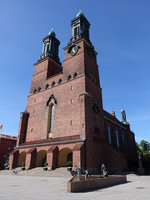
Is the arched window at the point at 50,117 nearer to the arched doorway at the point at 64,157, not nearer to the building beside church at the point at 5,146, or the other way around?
the arched doorway at the point at 64,157

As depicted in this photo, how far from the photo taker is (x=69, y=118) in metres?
24.4

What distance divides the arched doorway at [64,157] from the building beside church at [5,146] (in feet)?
66.7

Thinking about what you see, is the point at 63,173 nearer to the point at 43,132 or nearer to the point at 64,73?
A: the point at 43,132

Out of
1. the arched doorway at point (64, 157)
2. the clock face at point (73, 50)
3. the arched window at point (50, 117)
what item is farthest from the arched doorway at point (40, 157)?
the clock face at point (73, 50)

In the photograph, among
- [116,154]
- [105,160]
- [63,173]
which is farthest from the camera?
[116,154]

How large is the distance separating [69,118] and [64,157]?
611 centimetres

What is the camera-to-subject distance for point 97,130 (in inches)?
952

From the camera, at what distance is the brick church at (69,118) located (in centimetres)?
2130

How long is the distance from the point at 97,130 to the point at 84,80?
343 inches

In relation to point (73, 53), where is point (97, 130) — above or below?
below

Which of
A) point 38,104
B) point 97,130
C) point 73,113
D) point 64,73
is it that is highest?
point 64,73

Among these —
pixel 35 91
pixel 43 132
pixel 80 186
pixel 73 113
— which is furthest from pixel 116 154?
pixel 35 91

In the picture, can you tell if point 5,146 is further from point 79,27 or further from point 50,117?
point 79,27

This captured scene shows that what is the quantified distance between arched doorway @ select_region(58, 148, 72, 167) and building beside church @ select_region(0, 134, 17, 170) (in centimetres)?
2034
